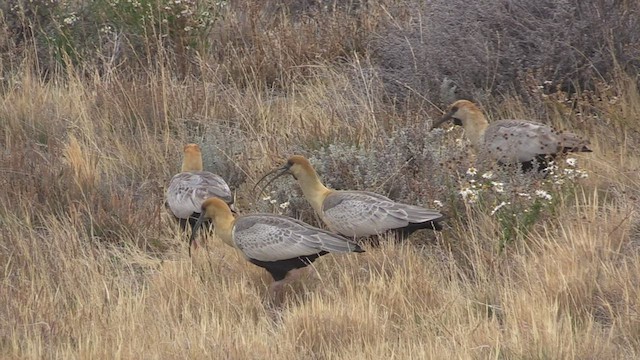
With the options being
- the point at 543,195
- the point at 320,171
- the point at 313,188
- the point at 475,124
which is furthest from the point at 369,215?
the point at 475,124

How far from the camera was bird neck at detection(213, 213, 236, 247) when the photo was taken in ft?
23.6

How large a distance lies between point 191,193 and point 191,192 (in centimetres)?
1

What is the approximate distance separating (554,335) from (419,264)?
135cm

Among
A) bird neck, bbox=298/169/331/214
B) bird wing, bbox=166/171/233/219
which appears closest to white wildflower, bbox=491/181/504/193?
bird neck, bbox=298/169/331/214

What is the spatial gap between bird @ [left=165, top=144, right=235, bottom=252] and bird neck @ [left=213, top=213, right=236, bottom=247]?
523 mm

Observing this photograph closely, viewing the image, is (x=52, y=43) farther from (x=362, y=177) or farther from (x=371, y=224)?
(x=371, y=224)

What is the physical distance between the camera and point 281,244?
22.6 ft

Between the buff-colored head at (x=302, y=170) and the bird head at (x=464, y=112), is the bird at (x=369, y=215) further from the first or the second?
the bird head at (x=464, y=112)

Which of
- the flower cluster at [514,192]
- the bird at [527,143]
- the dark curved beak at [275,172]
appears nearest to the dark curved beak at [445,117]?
the bird at [527,143]

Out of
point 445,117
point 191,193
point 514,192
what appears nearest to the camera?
point 514,192

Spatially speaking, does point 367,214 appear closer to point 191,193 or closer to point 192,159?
point 191,193

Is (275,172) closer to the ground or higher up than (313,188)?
closer to the ground

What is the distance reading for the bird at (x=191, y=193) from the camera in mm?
7887

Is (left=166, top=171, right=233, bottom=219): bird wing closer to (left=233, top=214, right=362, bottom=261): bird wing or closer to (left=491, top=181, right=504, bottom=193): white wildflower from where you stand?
(left=233, top=214, right=362, bottom=261): bird wing
